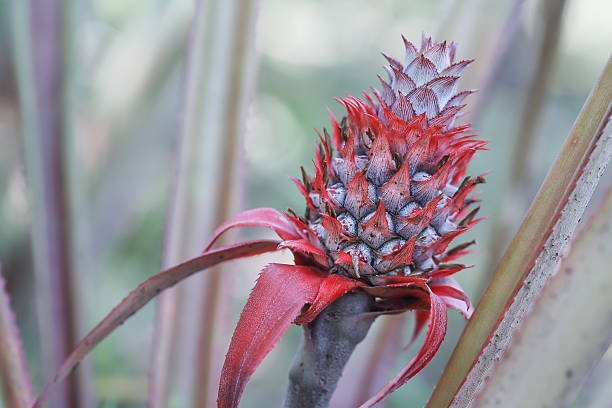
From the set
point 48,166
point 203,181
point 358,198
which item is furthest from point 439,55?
point 48,166

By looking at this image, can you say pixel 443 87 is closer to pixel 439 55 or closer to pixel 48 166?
pixel 439 55

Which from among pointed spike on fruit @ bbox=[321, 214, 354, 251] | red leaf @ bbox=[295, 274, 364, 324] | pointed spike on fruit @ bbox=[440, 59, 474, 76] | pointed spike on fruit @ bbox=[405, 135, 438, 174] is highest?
pointed spike on fruit @ bbox=[440, 59, 474, 76]

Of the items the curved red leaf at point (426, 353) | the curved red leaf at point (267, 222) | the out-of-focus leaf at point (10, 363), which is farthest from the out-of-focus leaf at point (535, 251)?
the out-of-focus leaf at point (10, 363)

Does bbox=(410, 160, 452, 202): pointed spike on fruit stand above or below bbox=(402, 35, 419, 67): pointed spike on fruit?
below

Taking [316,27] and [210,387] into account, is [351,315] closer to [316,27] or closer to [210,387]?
[210,387]

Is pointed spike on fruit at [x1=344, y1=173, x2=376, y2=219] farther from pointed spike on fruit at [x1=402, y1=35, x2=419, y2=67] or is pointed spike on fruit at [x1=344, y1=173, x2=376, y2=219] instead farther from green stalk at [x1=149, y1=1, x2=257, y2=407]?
green stalk at [x1=149, y1=1, x2=257, y2=407]

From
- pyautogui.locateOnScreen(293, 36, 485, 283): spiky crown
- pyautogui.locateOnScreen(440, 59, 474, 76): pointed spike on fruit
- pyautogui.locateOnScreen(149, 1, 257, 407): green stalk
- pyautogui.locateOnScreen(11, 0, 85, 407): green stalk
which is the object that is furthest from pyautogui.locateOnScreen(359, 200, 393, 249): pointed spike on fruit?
pyautogui.locateOnScreen(11, 0, 85, 407): green stalk
